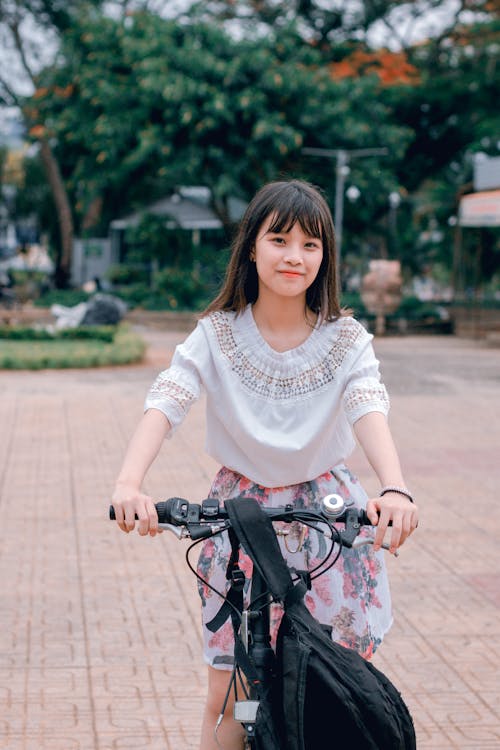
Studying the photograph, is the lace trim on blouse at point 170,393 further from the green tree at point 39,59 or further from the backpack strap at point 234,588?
the green tree at point 39,59

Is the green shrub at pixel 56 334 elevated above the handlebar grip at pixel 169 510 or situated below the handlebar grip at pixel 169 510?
below

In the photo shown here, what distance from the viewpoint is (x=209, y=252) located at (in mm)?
34312

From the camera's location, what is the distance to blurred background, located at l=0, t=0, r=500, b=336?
27297 millimetres

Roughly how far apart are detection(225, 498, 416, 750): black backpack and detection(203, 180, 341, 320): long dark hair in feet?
2.83

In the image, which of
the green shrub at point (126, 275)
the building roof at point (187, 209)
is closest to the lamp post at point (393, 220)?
the building roof at point (187, 209)

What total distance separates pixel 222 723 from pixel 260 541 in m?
0.60

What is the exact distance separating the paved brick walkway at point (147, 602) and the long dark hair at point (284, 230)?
1759mm

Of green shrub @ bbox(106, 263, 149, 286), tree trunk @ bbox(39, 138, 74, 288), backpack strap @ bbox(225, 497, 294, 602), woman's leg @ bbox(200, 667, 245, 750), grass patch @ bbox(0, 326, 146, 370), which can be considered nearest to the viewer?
backpack strap @ bbox(225, 497, 294, 602)

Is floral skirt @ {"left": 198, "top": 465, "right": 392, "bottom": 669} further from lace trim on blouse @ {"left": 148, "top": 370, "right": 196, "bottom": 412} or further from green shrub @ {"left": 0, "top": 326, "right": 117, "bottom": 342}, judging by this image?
green shrub @ {"left": 0, "top": 326, "right": 117, "bottom": 342}

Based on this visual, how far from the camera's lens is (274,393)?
Result: 270 cm

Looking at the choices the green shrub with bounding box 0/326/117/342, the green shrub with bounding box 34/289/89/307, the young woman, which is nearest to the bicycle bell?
the young woman

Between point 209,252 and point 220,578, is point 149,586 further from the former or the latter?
point 209,252

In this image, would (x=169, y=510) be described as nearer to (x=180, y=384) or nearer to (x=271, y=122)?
(x=180, y=384)

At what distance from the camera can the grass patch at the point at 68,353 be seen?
17.4 meters
